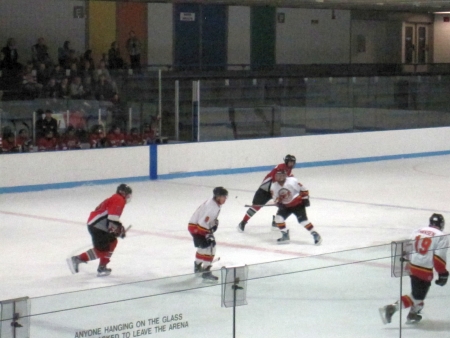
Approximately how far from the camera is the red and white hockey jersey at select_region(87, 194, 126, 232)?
303 inches

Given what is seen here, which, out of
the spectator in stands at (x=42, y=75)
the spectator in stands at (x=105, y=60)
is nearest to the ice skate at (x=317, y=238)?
the spectator in stands at (x=42, y=75)

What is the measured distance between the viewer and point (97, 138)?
46.4 ft

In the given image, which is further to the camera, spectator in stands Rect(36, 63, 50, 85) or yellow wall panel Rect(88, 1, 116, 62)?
yellow wall panel Rect(88, 1, 116, 62)

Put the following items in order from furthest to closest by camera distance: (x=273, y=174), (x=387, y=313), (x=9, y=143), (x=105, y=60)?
(x=105, y=60) → (x=9, y=143) → (x=273, y=174) → (x=387, y=313)

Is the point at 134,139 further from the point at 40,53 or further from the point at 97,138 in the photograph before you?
the point at 40,53

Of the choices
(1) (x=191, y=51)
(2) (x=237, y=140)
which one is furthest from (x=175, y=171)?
(1) (x=191, y=51)

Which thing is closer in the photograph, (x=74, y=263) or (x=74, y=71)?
(x=74, y=263)

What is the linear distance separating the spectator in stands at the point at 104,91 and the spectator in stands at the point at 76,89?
0.26 meters

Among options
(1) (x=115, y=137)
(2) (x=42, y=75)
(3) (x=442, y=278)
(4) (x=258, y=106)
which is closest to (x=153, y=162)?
(1) (x=115, y=137)

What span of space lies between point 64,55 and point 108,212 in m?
10.3

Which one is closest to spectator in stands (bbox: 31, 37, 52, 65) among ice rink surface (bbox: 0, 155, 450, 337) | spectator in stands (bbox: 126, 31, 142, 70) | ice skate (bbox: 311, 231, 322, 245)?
spectator in stands (bbox: 126, 31, 142, 70)

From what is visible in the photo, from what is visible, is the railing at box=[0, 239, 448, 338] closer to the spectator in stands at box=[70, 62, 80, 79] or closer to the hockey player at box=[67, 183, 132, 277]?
the hockey player at box=[67, 183, 132, 277]

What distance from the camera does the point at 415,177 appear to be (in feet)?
49.3

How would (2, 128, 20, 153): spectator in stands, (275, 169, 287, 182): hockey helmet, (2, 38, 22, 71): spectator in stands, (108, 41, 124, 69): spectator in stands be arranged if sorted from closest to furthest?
(275, 169, 287, 182): hockey helmet, (2, 128, 20, 153): spectator in stands, (2, 38, 22, 71): spectator in stands, (108, 41, 124, 69): spectator in stands
